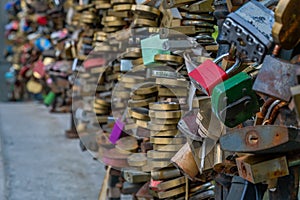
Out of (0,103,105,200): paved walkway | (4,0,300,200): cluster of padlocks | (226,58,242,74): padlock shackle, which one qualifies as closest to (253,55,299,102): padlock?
(4,0,300,200): cluster of padlocks

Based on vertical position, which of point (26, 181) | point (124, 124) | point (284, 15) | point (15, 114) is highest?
point (284, 15)

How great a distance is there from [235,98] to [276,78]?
13 centimetres

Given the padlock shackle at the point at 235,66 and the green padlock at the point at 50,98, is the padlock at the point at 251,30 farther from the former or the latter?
the green padlock at the point at 50,98

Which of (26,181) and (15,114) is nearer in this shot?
(26,181)

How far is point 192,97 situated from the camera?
1.50 metres

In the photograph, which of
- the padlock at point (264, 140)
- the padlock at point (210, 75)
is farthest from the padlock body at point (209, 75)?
the padlock at point (264, 140)

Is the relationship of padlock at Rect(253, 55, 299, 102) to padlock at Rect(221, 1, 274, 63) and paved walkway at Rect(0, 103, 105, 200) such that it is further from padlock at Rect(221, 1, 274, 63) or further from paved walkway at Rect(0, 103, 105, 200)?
paved walkway at Rect(0, 103, 105, 200)

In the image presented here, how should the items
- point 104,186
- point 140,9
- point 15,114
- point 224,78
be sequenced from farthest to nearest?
point 15,114, point 104,186, point 140,9, point 224,78

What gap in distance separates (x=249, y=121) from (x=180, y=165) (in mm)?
280

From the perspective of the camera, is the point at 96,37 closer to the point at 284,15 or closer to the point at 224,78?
the point at 224,78

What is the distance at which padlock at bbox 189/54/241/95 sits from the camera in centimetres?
106

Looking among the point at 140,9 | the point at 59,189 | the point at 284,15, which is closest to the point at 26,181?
the point at 59,189

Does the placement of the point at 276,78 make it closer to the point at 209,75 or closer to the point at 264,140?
the point at 264,140

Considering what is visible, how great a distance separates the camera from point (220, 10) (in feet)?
4.14
